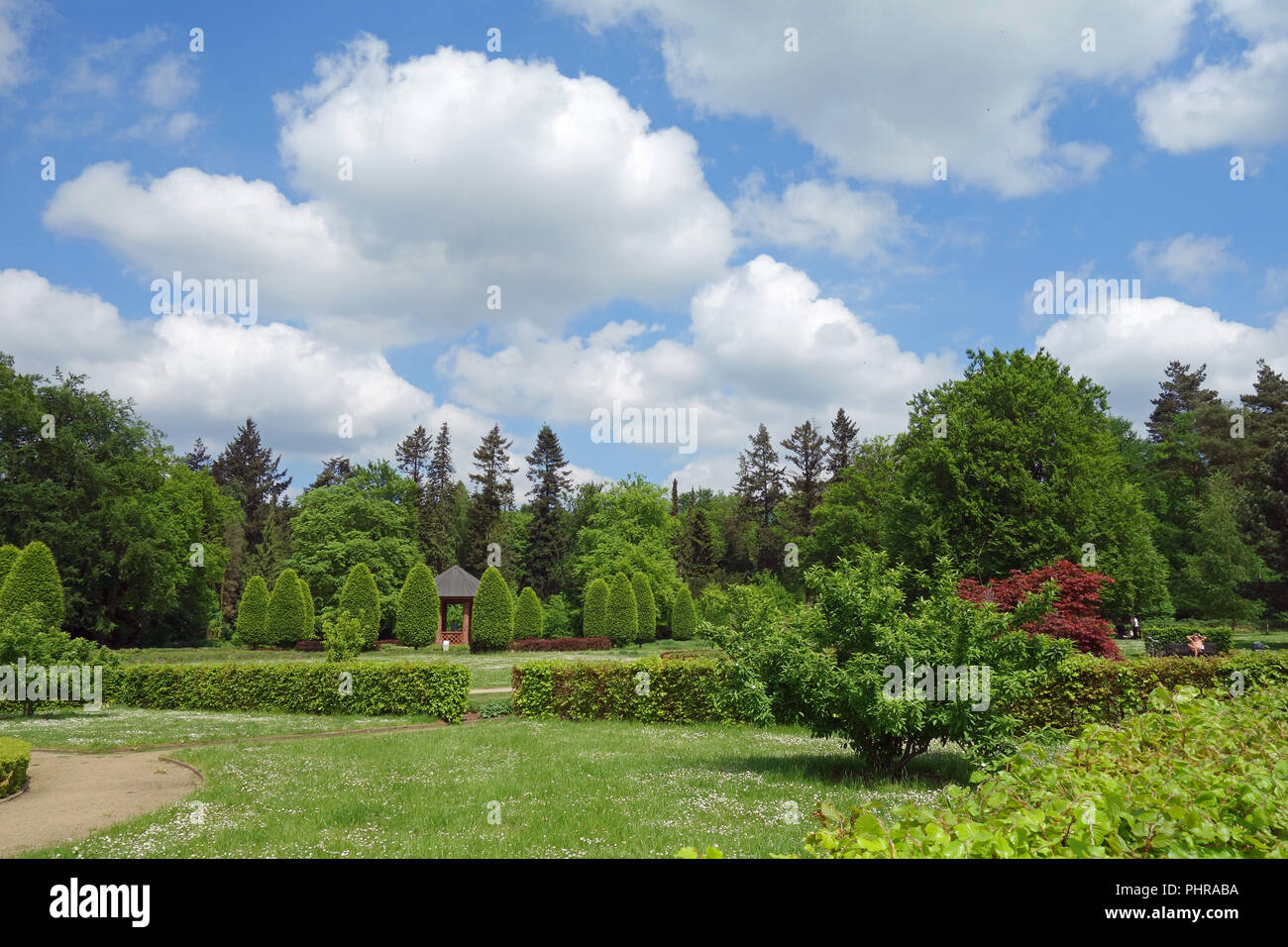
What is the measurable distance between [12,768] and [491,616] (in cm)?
3201

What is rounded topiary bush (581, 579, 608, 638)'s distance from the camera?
4753 cm

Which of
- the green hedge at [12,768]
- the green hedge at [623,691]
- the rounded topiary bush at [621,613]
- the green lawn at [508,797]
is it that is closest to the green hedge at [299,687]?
the green hedge at [623,691]

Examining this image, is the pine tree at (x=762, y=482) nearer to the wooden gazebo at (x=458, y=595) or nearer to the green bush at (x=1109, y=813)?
the wooden gazebo at (x=458, y=595)

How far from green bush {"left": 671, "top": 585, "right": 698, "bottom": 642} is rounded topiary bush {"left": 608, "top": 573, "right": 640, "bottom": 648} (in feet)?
22.2

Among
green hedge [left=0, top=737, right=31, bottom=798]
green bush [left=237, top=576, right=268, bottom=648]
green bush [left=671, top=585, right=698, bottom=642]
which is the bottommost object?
green bush [left=671, top=585, right=698, bottom=642]

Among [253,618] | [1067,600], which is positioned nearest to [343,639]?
[1067,600]

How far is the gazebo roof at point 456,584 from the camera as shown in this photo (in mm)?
48438

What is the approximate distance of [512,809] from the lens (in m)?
8.36

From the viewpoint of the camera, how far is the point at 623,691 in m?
17.6

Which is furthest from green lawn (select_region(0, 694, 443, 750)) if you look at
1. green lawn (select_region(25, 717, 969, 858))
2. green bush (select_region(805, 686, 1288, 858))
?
green bush (select_region(805, 686, 1288, 858))

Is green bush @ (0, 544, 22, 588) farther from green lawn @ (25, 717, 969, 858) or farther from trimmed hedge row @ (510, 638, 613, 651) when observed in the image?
green lawn @ (25, 717, 969, 858)

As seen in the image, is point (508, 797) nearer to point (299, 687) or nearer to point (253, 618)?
point (299, 687)

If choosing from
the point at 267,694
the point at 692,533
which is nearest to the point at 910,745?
the point at 267,694
